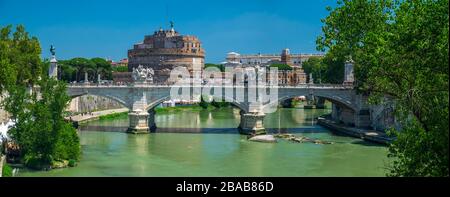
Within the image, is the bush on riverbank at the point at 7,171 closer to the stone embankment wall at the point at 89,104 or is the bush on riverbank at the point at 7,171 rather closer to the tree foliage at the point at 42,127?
the tree foliage at the point at 42,127

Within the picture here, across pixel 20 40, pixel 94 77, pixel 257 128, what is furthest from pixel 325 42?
pixel 94 77

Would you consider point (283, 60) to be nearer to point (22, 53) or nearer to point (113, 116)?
point (113, 116)

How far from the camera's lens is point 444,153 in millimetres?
8359

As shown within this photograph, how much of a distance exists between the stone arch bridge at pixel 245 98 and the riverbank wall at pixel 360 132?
844 mm

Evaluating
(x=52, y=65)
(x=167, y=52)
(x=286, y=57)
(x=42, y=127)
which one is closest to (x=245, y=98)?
(x=52, y=65)

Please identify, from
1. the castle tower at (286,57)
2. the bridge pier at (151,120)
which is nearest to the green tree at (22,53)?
the bridge pier at (151,120)

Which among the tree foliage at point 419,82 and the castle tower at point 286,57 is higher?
the castle tower at point 286,57

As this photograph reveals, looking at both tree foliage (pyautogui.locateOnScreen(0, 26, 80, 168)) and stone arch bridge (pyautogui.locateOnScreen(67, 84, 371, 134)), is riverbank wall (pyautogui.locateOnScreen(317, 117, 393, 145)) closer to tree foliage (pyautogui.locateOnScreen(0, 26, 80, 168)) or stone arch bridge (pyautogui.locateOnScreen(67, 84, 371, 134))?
stone arch bridge (pyautogui.locateOnScreen(67, 84, 371, 134))

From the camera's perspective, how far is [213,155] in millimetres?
22406

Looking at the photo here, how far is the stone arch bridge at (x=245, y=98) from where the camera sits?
98.6 ft

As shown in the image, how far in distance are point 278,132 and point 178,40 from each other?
41616 mm
